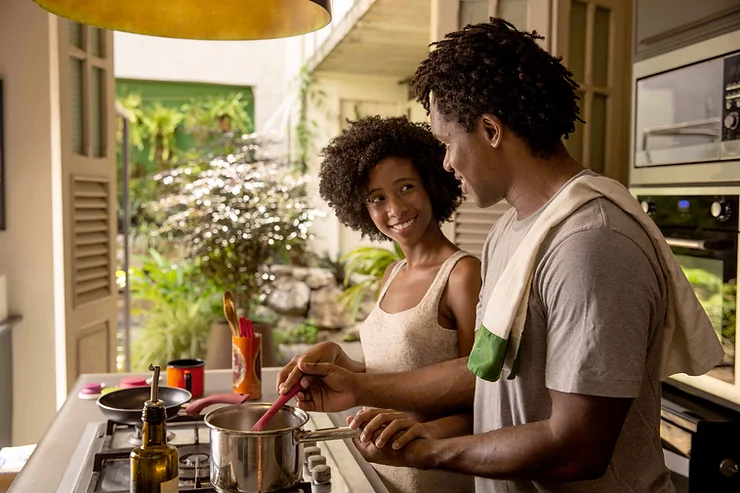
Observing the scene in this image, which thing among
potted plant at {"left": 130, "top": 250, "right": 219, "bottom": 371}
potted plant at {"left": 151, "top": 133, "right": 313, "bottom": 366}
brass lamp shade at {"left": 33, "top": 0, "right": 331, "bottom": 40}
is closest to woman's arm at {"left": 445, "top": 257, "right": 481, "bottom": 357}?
brass lamp shade at {"left": 33, "top": 0, "right": 331, "bottom": 40}

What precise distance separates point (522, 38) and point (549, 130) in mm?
163

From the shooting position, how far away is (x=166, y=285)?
5637 millimetres

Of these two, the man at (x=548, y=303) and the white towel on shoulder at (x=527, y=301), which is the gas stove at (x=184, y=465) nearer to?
the man at (x=548, y=303)

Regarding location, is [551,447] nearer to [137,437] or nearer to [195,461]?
[195,461]

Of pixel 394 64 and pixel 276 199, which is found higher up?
pixel 394 64

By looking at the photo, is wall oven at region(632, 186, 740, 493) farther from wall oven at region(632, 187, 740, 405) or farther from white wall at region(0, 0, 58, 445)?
white wall at region(0, 0, 58, 445)

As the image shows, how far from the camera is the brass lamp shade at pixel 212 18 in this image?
130 cm

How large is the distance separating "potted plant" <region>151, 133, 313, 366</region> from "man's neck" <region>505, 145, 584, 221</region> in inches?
145

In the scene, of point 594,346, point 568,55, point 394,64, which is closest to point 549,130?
point 594,346

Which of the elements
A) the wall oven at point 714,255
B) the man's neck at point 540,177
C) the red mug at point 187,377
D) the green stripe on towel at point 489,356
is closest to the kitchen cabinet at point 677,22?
the wall oven at point 714,255

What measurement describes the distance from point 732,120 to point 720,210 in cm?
25

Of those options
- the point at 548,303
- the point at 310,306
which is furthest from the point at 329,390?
the point at 310,306

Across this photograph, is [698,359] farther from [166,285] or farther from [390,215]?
[166,285]

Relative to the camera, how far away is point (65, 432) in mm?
1553
